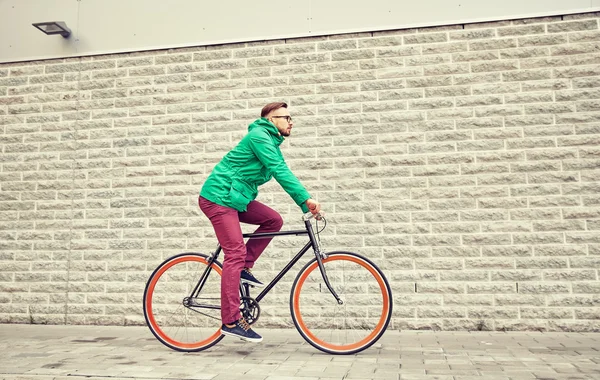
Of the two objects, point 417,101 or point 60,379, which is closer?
point 60,379

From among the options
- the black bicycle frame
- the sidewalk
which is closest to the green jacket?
the black bicycle frame

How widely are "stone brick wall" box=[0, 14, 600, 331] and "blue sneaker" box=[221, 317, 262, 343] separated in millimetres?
1357

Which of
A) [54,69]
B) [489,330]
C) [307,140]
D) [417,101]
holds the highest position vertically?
[54,69]

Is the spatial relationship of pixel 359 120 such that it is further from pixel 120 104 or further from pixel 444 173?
pixel 120 104

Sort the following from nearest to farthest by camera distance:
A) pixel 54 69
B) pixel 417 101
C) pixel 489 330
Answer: pixel 489 330, pixel 417 101, pixel 54 69

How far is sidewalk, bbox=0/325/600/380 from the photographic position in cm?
321

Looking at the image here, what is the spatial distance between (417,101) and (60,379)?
3905 millimetres

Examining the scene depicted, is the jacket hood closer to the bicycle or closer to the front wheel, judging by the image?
the bicycle

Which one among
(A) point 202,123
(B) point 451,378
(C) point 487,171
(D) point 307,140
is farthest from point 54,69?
(B) point 451,378

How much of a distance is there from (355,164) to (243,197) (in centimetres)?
169

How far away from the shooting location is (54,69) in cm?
612

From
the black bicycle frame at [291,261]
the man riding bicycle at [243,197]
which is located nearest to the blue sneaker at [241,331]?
the man riding bicycle at [243,197]

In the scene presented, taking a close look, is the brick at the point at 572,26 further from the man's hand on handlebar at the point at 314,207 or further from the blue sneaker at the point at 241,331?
the blue sneaker at the point at 241,331

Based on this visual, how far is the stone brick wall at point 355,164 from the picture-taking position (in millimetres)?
4965
